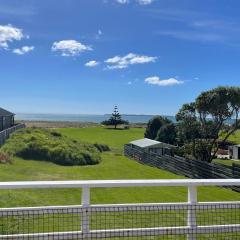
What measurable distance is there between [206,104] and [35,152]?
1316 centimetres

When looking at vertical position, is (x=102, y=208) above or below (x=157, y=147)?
above

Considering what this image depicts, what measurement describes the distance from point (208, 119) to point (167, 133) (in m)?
25.3

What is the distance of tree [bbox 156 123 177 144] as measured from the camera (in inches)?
2227

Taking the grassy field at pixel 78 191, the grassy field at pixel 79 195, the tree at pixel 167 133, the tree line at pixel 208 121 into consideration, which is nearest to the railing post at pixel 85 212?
the grassy field at pixel 79 195

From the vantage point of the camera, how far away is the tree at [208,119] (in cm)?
3061

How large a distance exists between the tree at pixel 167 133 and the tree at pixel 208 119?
2098cm

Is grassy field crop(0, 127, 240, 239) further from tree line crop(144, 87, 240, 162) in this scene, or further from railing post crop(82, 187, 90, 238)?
tree line crop(144, 87, 240, 162)

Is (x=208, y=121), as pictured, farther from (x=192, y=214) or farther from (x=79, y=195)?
(x=192, y=214)

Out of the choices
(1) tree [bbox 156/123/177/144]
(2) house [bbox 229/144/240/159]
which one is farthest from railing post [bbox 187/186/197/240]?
(1) tree [bbox 156/123/177/144]

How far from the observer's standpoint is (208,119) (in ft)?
107

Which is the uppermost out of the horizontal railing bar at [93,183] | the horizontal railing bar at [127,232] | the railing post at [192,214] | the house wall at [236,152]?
the horizontal railing bar at [93,183]

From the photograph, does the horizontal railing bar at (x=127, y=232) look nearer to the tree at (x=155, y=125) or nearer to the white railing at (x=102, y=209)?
the white railing at (x=102, y=209)

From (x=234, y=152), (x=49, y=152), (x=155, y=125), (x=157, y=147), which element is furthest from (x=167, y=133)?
(x=49, y=152)

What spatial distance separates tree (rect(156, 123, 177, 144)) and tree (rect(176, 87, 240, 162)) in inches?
826
